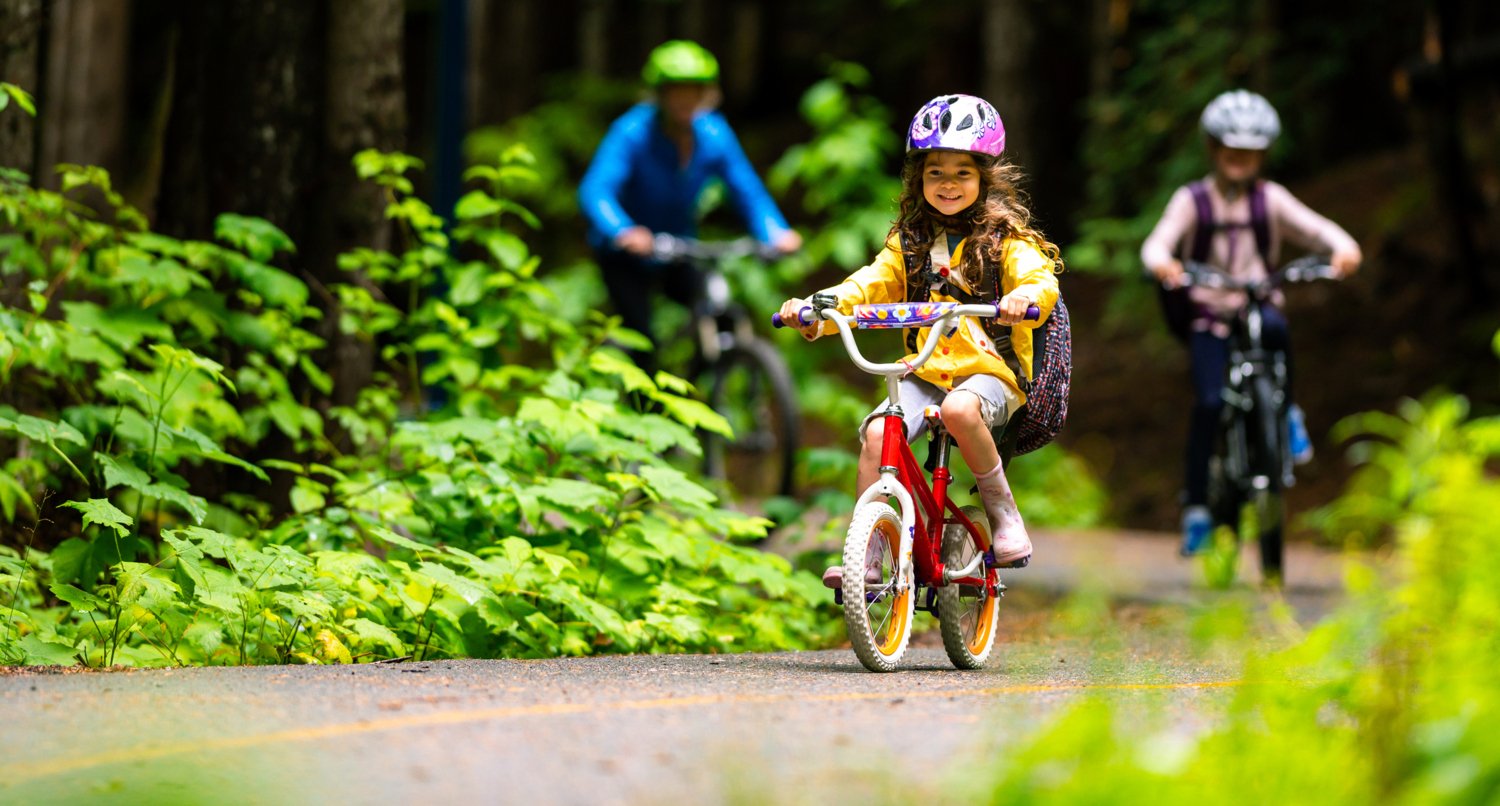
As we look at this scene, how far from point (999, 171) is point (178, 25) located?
4011 mm

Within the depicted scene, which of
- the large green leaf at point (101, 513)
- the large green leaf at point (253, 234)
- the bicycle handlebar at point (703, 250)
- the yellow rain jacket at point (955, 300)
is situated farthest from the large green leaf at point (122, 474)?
the bicycle handlebar at point (703, 250)

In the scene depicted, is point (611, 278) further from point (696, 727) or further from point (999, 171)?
point (696, 727)

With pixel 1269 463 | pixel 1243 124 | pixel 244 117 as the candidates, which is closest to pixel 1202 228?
pixel 1243 124

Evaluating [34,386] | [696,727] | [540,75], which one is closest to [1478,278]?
[34,386]

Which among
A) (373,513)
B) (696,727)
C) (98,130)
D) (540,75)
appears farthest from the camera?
(540,75)

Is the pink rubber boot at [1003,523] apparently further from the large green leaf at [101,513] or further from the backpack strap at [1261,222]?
the backpack strap at [1261,222]

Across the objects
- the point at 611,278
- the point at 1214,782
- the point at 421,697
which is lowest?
the point at 421,697

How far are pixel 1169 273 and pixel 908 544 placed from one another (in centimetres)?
401

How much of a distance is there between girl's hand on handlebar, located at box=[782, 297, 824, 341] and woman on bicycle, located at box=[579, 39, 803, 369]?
369 centimetres

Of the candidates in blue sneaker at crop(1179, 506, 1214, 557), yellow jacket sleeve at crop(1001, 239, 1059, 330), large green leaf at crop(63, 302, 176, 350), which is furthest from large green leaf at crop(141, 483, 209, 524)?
blue sneaker at crop(1179, 506, 1214, 557)

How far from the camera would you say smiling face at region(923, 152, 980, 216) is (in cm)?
563

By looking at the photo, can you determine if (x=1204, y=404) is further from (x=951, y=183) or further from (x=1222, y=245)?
(x=951, y=183)

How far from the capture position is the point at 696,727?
388cm

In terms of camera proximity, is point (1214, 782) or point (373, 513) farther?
point (373, 513)
